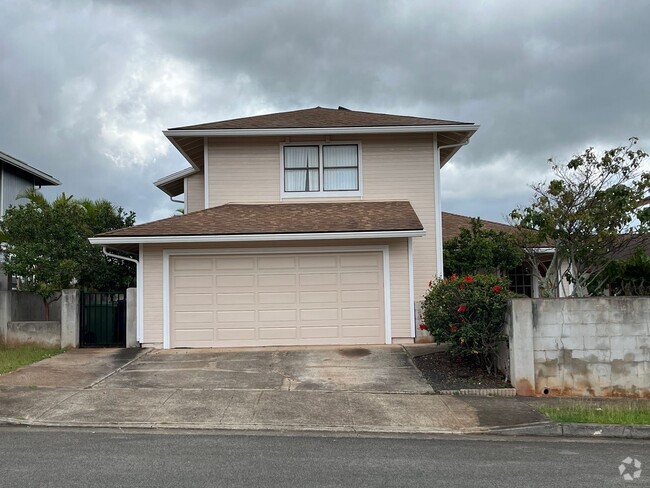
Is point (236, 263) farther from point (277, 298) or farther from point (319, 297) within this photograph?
point (319, 297)

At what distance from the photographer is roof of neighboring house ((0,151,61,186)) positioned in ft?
75.7

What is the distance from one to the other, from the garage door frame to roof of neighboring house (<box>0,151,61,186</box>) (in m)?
12.5

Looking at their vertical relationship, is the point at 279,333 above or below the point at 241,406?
above

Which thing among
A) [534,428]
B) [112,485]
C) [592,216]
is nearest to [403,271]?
[592,216]

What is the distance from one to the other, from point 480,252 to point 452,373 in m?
5.13

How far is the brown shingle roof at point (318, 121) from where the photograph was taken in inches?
627

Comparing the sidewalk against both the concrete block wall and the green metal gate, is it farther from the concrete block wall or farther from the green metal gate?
the green metal gate

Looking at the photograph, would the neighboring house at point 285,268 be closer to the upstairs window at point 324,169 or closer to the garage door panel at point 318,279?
the garage door panel at point 318,279

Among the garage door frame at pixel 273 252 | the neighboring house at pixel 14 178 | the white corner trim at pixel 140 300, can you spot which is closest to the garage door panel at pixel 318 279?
the garage door frame at pixel 273 252

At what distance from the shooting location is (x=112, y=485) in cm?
568

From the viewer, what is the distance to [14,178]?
24.8m

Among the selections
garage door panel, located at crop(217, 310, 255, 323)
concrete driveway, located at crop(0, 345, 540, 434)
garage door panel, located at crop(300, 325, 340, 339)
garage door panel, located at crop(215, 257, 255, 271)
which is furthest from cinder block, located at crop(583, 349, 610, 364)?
garage door panel, located at crop(215, 257, 255, 271)

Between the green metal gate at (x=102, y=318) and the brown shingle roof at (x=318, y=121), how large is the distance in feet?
15.9

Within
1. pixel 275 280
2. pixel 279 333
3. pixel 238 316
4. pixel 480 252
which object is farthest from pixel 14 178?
pixel 480 252
